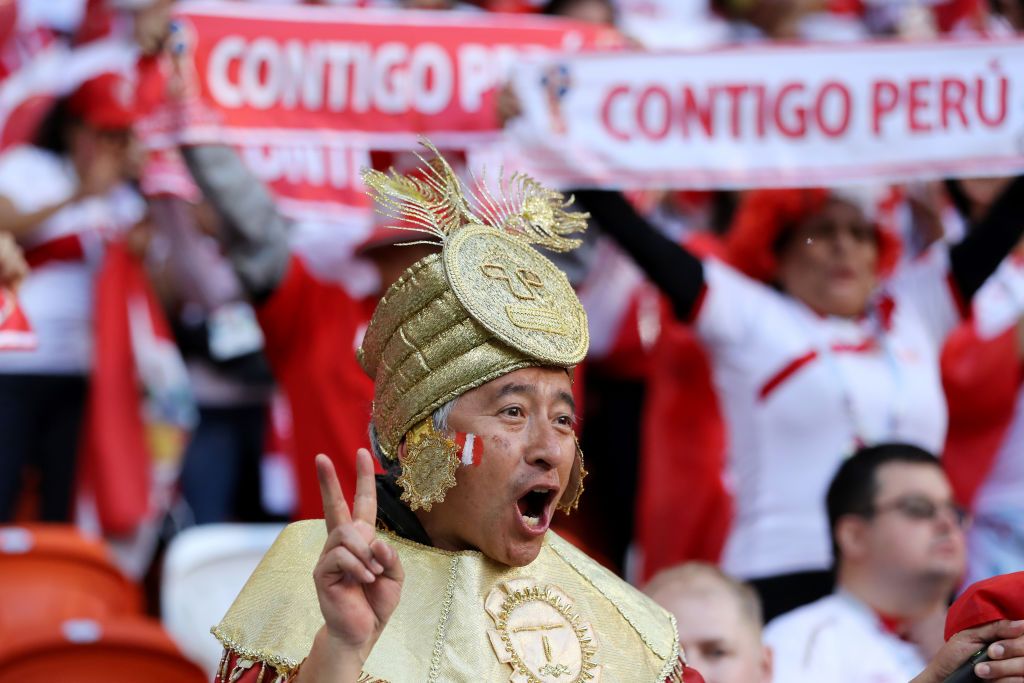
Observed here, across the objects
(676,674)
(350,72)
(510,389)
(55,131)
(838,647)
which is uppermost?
(350,72)

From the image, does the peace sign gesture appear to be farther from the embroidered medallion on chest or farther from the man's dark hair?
the man's dark hair

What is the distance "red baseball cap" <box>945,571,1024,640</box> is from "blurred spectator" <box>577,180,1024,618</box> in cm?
209

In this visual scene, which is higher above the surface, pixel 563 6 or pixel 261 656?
pixel 563 6

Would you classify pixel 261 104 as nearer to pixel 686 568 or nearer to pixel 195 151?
pixel 195 151

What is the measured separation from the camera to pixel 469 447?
2686mm

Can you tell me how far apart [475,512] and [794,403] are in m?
2.40

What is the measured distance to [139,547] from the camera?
591 cm

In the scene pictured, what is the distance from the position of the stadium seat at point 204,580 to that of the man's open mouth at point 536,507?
2210mm

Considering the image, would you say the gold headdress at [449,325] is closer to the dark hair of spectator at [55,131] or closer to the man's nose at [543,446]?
the man's nose at [543,446]

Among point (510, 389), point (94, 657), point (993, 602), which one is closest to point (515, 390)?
point (510, 389)

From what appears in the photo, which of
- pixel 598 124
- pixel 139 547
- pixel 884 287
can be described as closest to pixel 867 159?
pixel 884 287

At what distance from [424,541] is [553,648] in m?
0.34

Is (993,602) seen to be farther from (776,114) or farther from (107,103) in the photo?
(107,103)

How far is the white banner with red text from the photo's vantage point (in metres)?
5.05
